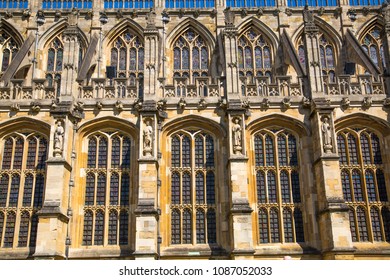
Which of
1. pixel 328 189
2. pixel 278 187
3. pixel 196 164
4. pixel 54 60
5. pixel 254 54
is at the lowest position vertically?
pixel 328 189

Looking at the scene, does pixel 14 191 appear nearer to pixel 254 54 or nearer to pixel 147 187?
pixel 147 187

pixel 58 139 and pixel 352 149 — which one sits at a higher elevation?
pixel 58 139

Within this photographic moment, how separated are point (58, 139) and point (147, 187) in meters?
4.23

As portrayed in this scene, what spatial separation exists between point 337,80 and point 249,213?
25.7ft

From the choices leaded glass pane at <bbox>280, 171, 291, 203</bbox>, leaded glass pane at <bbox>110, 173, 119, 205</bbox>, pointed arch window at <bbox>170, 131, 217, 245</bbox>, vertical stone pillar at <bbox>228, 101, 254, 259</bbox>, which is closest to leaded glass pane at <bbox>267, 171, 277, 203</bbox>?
leaded glass pane at <bbox>280, 171, 291, 203</bbox>

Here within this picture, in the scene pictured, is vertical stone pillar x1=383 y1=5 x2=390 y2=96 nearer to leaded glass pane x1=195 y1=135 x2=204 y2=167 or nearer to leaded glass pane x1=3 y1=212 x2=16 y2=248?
leaded glass pane x1=195 y1=135 x2=204 y2=167

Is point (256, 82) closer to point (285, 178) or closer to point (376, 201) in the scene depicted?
point (285, 178)

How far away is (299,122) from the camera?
20.3m

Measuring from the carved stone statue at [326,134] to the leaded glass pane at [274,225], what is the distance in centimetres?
334

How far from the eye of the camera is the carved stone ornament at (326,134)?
1906 cm

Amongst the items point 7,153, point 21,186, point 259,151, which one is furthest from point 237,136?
point 7,153

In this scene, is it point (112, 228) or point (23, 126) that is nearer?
point (112, 228)

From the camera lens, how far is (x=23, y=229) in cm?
1916
